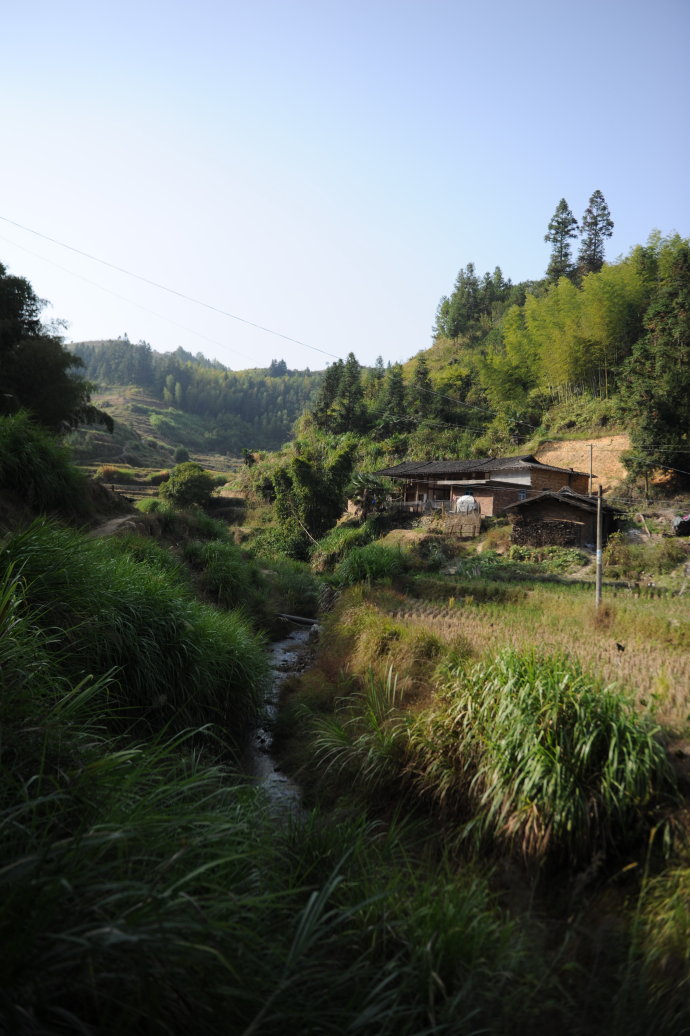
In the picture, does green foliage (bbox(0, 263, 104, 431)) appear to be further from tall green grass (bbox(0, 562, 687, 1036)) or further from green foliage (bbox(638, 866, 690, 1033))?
green foliage (bbox(638, 866, 690, 1033))

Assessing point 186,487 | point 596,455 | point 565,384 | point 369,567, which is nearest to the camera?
point 369,567

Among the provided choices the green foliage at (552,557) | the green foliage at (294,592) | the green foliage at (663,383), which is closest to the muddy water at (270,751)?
the green foliage at (294,592)

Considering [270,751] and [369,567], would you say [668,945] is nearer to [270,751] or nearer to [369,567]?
[270,751]

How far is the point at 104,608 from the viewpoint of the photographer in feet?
20.0

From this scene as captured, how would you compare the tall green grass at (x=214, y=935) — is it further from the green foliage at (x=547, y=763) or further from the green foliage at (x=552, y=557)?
the green foliage at (x=552, y=557)

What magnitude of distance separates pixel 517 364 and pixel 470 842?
1810 inches

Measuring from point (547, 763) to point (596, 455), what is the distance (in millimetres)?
32816

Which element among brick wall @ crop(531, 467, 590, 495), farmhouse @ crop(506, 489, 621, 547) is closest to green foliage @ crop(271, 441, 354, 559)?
brick wall @ crop(531, 467, 590, 495)

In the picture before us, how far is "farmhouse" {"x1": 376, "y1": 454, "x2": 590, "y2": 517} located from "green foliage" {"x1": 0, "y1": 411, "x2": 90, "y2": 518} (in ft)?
70.5

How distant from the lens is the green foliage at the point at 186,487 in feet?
117

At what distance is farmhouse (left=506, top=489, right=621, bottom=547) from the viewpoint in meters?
23.2

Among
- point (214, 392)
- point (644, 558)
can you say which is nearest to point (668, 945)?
point (644, 558)

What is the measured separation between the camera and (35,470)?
1016cm

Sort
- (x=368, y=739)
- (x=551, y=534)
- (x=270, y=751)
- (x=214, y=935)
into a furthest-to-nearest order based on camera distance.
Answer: (x=551, y=534) → (x=270, y=751) → (x=368, y=739) → (x=214, y=935)
